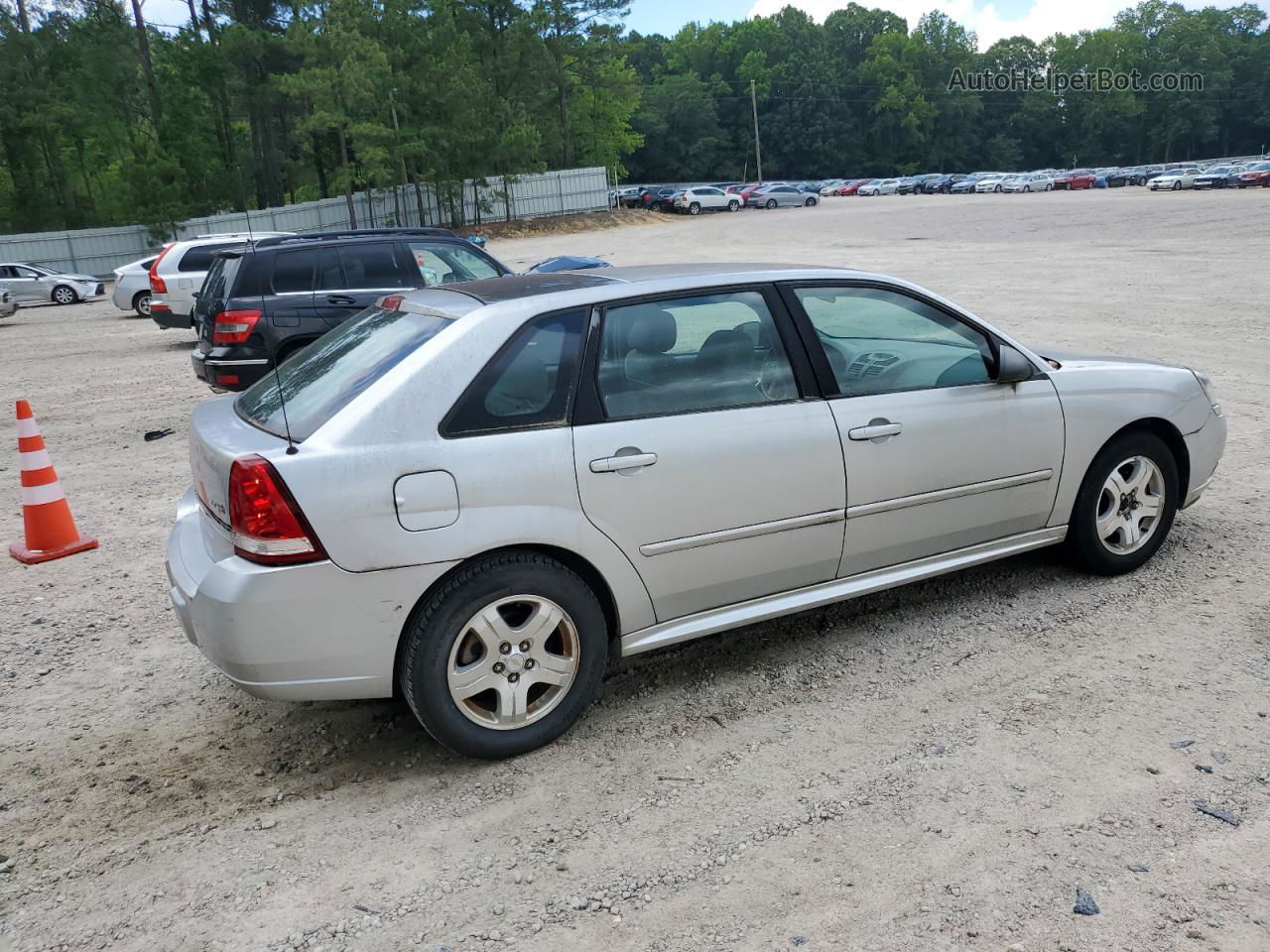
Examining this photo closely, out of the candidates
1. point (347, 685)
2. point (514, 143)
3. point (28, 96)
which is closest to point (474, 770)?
point (347, 685)

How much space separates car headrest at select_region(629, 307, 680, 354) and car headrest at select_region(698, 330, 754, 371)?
15 cm

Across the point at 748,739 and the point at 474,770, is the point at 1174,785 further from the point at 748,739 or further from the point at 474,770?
the point at 474,770

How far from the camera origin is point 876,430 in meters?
4.14

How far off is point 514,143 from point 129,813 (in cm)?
5227

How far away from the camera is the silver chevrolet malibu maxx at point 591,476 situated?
131 inches

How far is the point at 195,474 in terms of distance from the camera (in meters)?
3.82

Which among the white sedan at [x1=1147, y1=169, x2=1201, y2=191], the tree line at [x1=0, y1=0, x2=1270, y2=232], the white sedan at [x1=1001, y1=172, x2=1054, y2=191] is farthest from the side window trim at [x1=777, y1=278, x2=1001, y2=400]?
the white sedan at [x1=1001, y1=172, x2=1054, y2=191]

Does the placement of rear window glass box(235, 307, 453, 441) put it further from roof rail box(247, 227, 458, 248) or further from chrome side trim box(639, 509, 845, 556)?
roof rail box(247, 227, 458, 248)

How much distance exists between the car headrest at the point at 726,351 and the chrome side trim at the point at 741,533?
64cm

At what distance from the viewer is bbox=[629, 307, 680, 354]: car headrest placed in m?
3.90

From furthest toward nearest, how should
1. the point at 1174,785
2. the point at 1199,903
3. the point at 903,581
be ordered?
1. the point at 903,581
2. the point at 1174,785
3. the point at 1199,903

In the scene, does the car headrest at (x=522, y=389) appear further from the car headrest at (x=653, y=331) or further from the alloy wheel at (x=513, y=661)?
the alloy wheel at (x=513, y=661)

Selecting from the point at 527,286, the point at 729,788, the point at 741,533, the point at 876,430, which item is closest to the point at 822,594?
the point at 741,533

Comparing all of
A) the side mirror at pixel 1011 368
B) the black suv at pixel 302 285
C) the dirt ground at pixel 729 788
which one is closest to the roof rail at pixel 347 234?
the black suv at pixel 302 285
